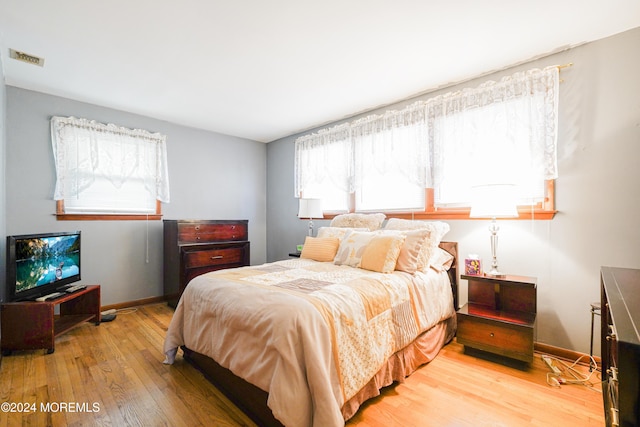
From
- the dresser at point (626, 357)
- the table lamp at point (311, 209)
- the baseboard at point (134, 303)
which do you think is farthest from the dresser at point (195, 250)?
the dresser at point (626, 357)

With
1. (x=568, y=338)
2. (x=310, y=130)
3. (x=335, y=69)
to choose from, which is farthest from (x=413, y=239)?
(x=310, y=130)

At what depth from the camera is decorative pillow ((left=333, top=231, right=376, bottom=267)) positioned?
253cm

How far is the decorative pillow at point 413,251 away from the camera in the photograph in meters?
2.36

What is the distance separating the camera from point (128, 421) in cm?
158

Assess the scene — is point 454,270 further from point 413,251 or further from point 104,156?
point 104,156

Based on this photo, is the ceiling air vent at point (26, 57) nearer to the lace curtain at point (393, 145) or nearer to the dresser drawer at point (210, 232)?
the dresser drawer at point (210, 232)

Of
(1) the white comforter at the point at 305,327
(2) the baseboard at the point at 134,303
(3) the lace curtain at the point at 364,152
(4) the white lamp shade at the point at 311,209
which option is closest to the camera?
(1) the white comforter at the point at 305,327

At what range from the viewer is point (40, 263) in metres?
2.61

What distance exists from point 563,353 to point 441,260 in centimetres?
113

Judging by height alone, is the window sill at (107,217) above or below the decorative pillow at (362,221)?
above

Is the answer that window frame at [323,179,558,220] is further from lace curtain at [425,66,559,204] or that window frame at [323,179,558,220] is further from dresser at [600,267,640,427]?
dresser at [600,267,640,427]

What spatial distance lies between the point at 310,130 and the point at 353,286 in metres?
3.15

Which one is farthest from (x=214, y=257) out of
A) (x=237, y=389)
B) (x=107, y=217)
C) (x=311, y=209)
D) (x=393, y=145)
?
(x=393, y=145)

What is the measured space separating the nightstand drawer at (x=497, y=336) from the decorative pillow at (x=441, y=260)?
44cm
